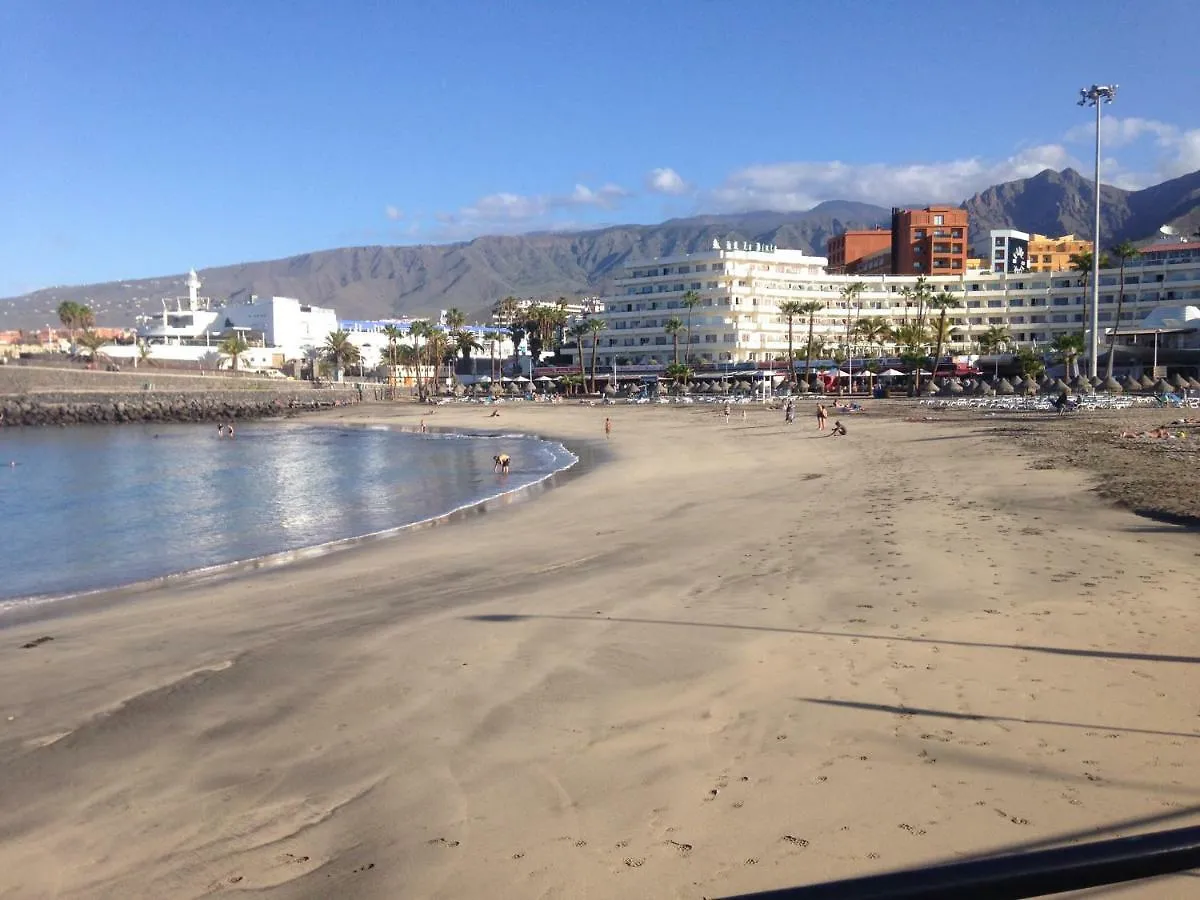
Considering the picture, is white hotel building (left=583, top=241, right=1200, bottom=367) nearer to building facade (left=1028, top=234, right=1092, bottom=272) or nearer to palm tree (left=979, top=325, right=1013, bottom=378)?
palm tree (left=979, top=325, right=1013, bottom=378)

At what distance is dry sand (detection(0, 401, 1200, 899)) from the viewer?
15.8 feet

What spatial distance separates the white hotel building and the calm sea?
Result: 180 ft

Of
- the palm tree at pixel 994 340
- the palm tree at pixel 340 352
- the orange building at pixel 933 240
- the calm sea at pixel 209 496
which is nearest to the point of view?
the calm sea at pixel 209 496

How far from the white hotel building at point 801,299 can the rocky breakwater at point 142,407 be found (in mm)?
37787

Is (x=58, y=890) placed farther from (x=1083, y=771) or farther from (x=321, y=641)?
(x=1083, y=771)

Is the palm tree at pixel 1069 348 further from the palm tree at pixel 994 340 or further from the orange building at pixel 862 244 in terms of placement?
the orange building at pixel 862 244

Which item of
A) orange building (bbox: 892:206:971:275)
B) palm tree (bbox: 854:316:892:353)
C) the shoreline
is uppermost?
orange building (bbox: 892:206:971:275)

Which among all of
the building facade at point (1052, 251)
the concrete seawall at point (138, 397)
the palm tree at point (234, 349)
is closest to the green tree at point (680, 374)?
the concrete seawall at point (138, 397)

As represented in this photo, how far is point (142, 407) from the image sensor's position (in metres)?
81.8

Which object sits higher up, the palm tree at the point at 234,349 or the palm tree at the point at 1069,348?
the palm tree at the point at 234,349

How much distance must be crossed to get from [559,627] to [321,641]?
2767 millimetres

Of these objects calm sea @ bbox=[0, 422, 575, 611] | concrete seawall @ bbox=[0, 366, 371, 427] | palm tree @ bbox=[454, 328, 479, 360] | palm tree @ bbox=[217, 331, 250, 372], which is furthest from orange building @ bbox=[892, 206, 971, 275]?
palm tree @ bbox=[217, 331, 250, 372]

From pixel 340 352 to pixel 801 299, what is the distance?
213ft

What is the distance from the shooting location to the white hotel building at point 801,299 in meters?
95.1
